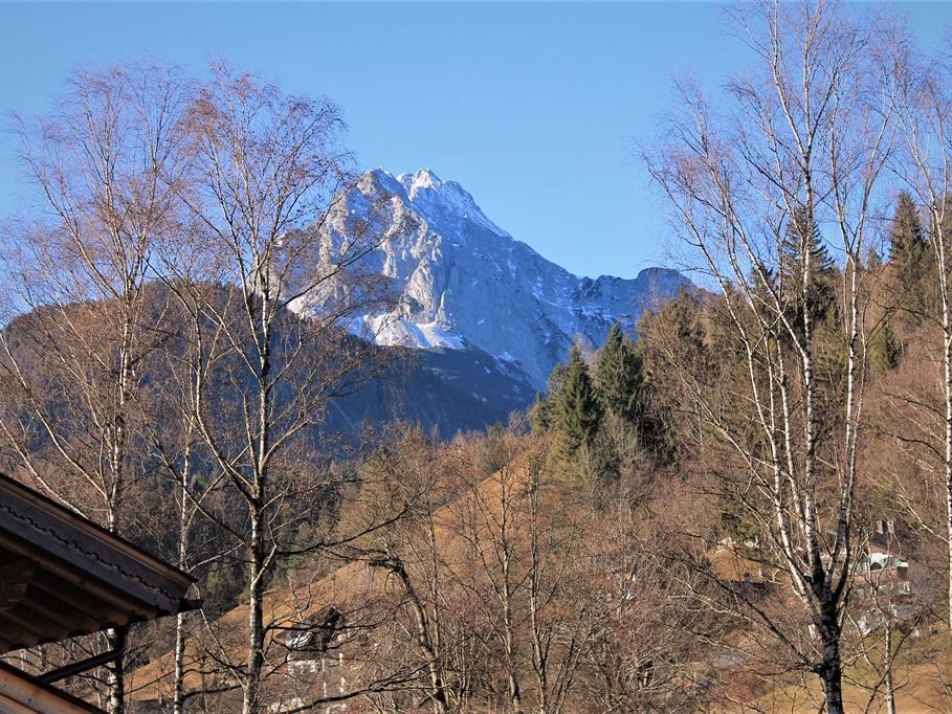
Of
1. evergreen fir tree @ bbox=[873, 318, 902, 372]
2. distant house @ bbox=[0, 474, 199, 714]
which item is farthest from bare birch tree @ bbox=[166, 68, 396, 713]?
evergreen fir tree @ bbox=[873, 318, 902, 372]

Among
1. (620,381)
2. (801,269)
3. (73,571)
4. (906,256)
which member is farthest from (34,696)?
(620,381)

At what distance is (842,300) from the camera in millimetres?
10414

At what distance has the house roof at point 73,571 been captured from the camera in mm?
5367

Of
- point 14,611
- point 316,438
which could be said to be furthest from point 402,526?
point 14,611

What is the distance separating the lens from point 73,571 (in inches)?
221

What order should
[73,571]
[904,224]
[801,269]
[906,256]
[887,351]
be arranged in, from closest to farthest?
[73,571] → [801,269] → [904,224] → [906,256] → [887,351]

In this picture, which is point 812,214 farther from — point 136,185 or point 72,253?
point 72,253

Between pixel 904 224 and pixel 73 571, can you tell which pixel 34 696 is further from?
pixel 904 224

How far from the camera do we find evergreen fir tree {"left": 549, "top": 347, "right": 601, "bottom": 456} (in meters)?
49.9

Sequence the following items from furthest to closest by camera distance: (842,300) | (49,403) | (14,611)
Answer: (49,403) < (842,300) < (14,611)

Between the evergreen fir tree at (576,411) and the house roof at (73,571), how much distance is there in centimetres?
4330

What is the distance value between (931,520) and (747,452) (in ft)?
36.1

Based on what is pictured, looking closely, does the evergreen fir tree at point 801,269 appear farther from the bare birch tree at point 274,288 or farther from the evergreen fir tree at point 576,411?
the evergreen fir tree at point 576,411

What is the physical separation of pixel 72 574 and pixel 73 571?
3cm
